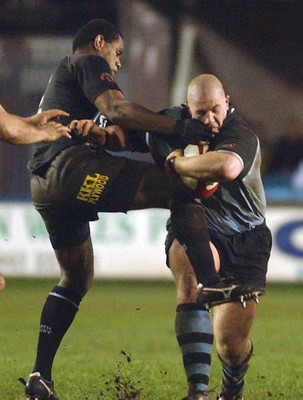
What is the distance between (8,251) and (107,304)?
122 inches

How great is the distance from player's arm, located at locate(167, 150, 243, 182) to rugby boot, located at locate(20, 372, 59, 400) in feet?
4.95

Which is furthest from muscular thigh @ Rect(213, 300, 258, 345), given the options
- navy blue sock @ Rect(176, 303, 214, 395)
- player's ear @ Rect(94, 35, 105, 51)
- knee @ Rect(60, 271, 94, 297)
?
player's ear @ Rect(94, 35, 105, 51)

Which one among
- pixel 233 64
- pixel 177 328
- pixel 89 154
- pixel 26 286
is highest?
pixel 233 64

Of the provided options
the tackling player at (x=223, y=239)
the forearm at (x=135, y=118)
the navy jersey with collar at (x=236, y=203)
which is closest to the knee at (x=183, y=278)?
the tackling player at (x=223, y=239)

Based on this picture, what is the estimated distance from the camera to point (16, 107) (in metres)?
17.6

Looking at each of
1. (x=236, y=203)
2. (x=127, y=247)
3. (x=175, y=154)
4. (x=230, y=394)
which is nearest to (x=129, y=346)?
(x=230, y=394)

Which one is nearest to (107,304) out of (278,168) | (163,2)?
(278,168)

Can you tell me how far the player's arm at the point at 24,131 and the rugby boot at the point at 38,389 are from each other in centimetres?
145

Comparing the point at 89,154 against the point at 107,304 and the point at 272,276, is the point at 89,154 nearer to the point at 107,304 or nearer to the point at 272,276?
the point at 107,304

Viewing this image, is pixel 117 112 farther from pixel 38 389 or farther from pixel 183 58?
pixel 183 58

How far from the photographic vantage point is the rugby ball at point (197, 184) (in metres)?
6.54

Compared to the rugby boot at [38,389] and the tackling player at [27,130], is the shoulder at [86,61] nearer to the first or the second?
the tackling player at [27,130]

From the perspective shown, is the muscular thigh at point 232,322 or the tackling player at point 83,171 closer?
the tackling player at point 83,171

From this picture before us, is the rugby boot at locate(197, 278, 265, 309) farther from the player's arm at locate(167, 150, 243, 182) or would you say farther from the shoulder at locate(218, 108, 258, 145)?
the shoulder at locate(218, 108, 258, 145)
